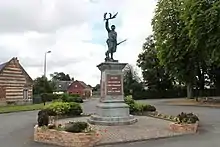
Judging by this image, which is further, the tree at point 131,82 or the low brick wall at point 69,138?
the tree at point 131,82

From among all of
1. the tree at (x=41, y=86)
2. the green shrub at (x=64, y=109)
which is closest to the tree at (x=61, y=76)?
the tree at (x=41, y=86)

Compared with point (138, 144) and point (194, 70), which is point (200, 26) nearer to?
point (194, 70)

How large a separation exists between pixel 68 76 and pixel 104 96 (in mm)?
124034

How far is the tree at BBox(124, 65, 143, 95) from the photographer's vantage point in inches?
2798

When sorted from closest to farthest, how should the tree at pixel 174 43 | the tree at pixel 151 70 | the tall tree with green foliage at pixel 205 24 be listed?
the tall tree with green foliage at pixel 205 24 < the tree at pixel 174 43 < the tree at pixel 151 70

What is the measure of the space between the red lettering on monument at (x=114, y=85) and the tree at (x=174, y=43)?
22542 mm

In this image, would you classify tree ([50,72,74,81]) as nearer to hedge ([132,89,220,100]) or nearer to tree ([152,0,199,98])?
hedge ([132,89,220,100])

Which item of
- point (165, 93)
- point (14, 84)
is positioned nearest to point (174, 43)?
point (14, 84)

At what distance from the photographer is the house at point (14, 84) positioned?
4869cm

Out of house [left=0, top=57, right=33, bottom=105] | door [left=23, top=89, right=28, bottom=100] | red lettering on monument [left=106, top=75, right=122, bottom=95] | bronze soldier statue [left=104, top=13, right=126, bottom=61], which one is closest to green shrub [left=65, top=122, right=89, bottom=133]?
red lettering on monument [left=106, top=75, right=122, bottom=95]

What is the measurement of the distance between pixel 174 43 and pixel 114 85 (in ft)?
82.0

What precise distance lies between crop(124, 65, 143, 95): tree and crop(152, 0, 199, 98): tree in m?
25.2

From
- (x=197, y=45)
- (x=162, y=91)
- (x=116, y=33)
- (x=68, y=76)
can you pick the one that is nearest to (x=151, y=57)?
(x=162, y=91)

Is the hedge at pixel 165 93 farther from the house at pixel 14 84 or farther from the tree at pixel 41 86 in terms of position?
the house at pixel 14 84
